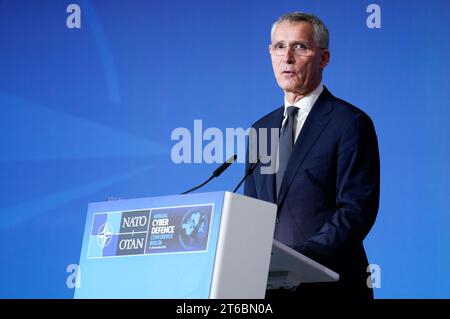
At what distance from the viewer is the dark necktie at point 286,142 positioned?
10.3 feet

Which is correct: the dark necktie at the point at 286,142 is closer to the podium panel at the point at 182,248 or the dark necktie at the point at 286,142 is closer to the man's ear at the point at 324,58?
the man's ear at the point at 324,58

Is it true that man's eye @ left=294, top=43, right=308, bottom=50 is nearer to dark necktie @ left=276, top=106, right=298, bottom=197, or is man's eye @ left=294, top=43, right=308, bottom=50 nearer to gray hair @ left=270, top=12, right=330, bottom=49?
gray hair @ left=270, top=12, right=330, bottom=49

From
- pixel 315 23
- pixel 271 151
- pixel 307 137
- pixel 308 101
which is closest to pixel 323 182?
pixel 307 137

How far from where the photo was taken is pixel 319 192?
9.95ft

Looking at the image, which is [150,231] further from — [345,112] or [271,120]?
[271,120]

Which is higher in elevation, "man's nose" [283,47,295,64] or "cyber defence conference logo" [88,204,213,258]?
"man's nose" [283,47,295,64]

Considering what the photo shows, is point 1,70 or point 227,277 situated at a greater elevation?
point 1,70

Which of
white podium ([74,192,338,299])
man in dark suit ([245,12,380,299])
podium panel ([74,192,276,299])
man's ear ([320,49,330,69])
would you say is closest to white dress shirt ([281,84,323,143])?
man in dark suit ([245,12,380,299])

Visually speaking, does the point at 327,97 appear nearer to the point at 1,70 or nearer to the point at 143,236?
the point at 143,236

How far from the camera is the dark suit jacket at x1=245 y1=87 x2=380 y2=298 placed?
2891 mm

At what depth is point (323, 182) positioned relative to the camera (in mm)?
3053

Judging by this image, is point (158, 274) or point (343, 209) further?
point (343, 209)
